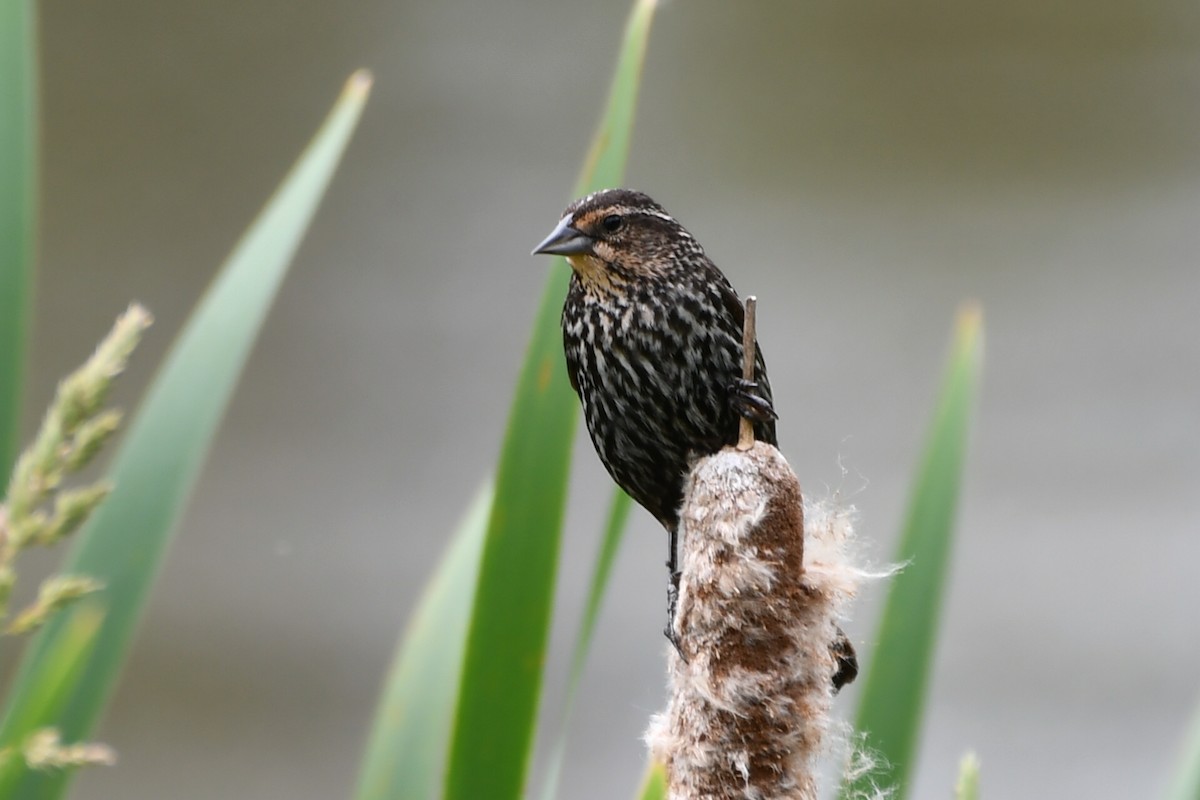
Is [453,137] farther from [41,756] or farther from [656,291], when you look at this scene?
[41,756]

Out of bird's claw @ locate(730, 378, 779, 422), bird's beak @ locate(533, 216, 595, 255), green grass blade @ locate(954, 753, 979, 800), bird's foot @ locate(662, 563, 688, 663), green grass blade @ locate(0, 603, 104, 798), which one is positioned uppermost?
bird's beak @ locate(533, 216, 595, 255)

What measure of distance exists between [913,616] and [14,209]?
73cm

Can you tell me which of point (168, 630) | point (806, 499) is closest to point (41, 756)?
point (806, 499)

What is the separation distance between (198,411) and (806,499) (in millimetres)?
473

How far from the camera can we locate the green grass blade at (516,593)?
84 centimetres

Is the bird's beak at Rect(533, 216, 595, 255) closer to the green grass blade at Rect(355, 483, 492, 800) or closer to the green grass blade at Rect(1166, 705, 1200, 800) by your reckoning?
the green grass blade at Rect(355, 483, 492, 800)

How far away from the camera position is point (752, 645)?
625 millimetres

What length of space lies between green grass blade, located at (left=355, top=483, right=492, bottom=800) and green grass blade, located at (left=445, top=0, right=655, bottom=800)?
0.13 meters

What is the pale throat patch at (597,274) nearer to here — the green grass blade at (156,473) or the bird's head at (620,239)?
the bird's head at (620,239)

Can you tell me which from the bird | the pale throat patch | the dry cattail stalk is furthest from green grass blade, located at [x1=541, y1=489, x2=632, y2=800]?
the dry cattail stalk

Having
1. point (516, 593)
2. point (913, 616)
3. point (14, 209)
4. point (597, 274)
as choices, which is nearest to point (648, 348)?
point (597, 274)

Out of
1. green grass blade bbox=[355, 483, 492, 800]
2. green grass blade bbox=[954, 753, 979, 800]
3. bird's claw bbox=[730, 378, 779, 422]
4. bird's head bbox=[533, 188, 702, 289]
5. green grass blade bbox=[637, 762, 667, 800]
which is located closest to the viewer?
green grass blade bbox=[637, 762, 667, 800]

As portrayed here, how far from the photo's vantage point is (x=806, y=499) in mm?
722

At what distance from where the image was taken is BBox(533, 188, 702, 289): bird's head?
2.87 feet
